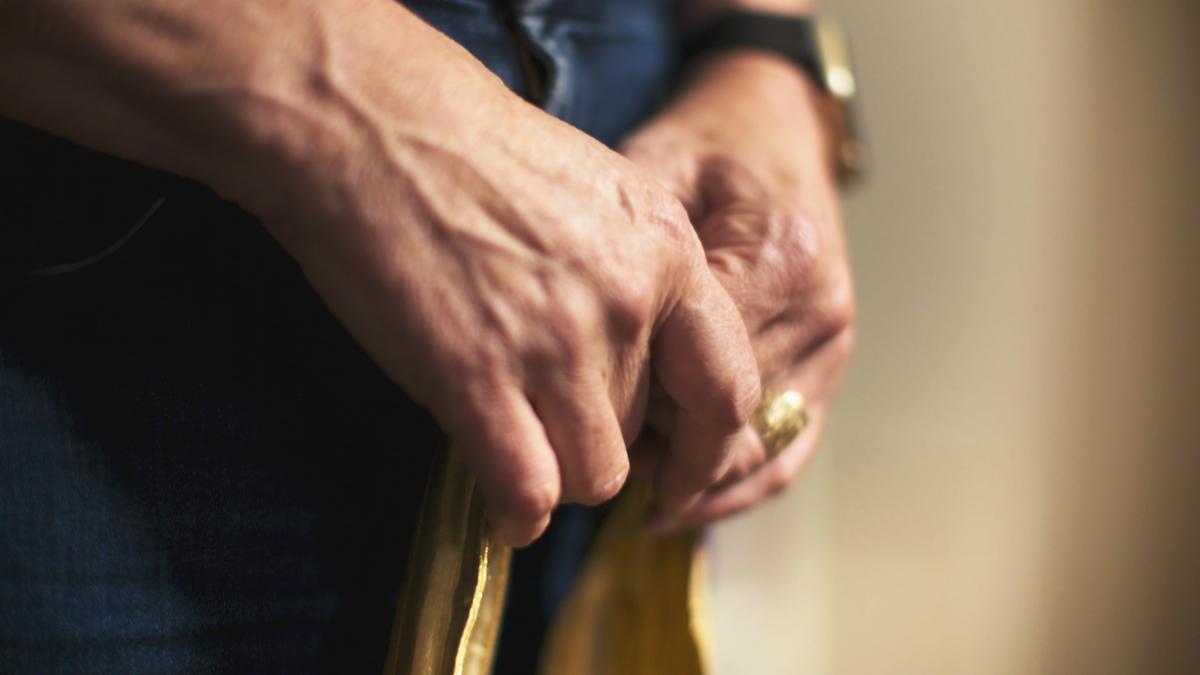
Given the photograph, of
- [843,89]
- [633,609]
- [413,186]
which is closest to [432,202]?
[413,186]

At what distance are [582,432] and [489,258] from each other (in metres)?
0.08

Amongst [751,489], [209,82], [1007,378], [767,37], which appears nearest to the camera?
[209,82]

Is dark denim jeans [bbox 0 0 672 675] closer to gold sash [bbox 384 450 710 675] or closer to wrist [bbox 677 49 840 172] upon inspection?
gold sash [bbox 384 450 710 675]

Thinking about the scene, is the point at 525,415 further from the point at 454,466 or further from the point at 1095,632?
the point at 1095,632

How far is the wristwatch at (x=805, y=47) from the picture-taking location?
670mm

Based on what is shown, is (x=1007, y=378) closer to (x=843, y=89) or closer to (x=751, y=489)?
(x=843, y=89)

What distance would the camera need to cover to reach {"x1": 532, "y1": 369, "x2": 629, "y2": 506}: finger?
338 mm

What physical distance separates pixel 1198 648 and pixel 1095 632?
165 millimetres

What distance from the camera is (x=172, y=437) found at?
14.2 inches

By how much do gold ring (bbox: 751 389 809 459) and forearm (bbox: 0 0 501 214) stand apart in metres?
0.26

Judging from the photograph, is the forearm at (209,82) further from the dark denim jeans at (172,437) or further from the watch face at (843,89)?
the watch face at (843,89)

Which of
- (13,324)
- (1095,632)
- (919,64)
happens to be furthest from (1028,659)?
(13,324)

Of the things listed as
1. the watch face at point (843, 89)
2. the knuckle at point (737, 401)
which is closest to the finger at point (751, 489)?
the knuckle at point (737, 401)

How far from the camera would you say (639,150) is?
0.53 m
